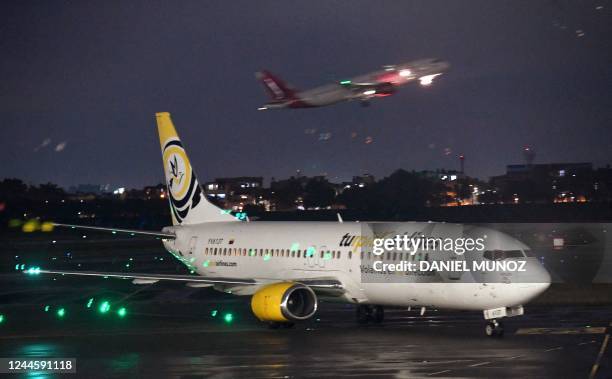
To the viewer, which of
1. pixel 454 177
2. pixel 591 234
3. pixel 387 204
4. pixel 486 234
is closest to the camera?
pixel 486 234

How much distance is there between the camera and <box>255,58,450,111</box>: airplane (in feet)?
202

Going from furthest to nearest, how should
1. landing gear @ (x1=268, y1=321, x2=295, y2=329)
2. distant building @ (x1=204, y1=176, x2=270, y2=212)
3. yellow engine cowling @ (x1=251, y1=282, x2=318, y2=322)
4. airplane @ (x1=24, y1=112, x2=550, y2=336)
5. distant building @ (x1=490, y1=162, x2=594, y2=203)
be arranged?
distant building @ (x1=204, y1=176, x2=270, y2=212), distant building @ (x1=490, y1=162, x2=594, y2=203), landing gear @ (x1=268, y1=321, x2=295, y2=329), yellow engine cowling @ (x1=251, y1=282, x2=318, y2=322), airplane @ (x1=24, y1=112, x2=550, y2=336)

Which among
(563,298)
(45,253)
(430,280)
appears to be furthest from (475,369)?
(45,253)

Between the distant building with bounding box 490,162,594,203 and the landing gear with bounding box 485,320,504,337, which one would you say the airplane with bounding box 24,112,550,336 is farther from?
the distant building with bounding box 490,162,594,203

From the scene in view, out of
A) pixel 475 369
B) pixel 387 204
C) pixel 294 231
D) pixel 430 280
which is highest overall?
pixel 387 204

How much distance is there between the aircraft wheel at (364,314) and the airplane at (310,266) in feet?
0.13

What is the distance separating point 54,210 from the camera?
12850 cm

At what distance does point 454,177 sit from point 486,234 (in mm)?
113158

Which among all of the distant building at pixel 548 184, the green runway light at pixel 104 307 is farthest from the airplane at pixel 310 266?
the distant building at pixel 548 184

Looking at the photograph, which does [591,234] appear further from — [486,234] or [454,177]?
[486,234]

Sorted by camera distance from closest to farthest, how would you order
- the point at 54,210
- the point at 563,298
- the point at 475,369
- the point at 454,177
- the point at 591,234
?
the point at 475,369 → the point at 563,298 → the point at 591,234 → the point at 54,210 → the point at 454,177

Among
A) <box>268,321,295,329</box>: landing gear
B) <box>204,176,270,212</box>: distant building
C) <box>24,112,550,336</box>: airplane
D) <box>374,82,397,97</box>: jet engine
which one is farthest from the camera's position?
<box>204,176,270,212</box>: distant building

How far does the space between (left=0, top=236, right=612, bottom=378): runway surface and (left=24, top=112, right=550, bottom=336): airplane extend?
109 cm

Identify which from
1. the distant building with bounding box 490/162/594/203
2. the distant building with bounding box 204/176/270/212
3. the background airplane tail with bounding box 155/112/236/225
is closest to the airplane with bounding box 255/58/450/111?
the background airplane tail with bounding box 155/112/236/225
